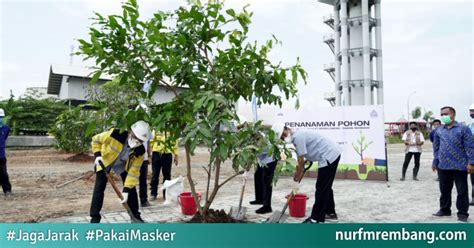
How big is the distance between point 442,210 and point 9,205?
7476mm

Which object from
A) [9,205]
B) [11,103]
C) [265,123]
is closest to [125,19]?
[265,123]

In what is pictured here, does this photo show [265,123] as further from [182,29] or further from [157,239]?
[157,239]

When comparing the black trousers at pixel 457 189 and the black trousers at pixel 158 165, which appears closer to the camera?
the black trousers at pixel 457 189

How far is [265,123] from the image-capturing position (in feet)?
15.5

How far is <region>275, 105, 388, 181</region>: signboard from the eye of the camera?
9.55 m

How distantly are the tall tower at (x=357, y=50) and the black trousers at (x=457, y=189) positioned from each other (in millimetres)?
32492

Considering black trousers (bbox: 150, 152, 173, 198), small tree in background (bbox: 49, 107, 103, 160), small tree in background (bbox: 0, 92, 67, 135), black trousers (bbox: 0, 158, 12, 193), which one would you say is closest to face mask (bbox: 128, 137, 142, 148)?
black trousers (bbox: 150, 152, 173, 198)

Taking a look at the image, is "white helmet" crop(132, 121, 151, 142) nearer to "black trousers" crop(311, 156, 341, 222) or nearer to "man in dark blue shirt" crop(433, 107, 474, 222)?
"black trousers" crop(311, 156, 341, 222)

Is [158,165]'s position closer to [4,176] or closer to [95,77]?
[4,176]

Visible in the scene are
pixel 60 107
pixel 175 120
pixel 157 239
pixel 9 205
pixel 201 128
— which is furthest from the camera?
pixel 60 107

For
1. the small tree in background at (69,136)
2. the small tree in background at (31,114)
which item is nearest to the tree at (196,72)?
the small tree in background at (69,136)

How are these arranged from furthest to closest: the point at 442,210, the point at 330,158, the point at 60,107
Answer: the point at 60,107, the point at 442,210, the point at 330,158

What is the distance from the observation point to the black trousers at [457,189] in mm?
5273

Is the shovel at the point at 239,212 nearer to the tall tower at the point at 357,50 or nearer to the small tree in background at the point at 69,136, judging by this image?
the small tree in background at the point at 69,136
